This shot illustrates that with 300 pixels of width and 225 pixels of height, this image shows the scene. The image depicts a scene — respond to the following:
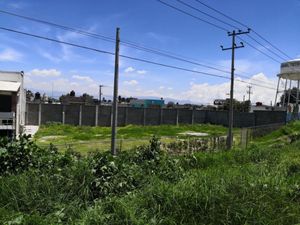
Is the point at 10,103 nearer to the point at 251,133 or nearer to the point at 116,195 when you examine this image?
the point at 251,133

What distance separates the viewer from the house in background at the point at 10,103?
3275cm

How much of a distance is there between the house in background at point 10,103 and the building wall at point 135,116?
12135 mm

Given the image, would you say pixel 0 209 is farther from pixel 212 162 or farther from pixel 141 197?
pixel 212 162

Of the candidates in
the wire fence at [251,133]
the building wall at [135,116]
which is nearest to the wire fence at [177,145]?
the wire fence at [251,133]

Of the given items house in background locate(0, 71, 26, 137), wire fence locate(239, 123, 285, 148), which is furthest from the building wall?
wire fence locate(239, 123, 285, 148)

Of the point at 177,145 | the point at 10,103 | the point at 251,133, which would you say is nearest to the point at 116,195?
the point at 177,145

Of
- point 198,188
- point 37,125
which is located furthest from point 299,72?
point 198,188

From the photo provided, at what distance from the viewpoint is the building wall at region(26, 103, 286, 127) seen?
50625 millimetres

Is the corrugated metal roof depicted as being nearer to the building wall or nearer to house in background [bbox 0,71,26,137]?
house in background [bbox 0,71,26,137]

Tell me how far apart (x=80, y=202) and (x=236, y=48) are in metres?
26.8

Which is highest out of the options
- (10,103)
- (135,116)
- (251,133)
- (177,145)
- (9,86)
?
(9,86)

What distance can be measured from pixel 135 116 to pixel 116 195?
5096 cm

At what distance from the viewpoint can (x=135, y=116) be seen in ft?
191

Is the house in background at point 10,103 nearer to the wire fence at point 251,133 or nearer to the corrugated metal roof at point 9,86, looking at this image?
the corrugated metal roof at point 9,86
